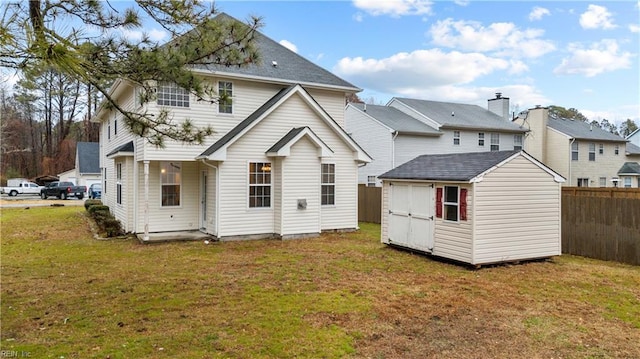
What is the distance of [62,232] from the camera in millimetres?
14211

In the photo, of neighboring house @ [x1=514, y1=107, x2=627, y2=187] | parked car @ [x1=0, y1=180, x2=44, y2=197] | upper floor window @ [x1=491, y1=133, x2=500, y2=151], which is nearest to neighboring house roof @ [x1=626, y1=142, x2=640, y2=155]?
neighboring house @ [x1=514, y1=107, x2=627, y2=187]

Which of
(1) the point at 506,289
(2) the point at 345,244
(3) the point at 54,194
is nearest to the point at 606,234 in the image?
(1) the point at 506,289

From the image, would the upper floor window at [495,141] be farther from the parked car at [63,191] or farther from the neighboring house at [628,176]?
the parked car at [63,191]

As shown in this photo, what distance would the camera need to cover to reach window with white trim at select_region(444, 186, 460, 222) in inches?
371

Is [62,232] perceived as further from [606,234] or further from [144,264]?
[606,234]

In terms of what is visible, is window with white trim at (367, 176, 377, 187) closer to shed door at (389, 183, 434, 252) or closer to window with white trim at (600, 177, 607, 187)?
shed door at (389, 183, 434, 252)

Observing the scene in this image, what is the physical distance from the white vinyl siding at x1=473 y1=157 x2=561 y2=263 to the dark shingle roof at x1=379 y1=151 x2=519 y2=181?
0.28 m

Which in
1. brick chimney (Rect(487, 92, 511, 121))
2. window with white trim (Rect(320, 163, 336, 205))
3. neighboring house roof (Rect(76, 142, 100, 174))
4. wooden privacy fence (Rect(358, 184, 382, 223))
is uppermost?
brick chimney (Rect(487, 92, 511, 121))

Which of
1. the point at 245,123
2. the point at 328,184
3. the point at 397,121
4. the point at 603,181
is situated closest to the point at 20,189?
the point at 245,123

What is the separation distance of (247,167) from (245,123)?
1.63 meters

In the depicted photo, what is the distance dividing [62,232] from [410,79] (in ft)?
86.2

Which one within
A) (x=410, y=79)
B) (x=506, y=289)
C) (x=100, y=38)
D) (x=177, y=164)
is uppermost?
(x=410, y=79)

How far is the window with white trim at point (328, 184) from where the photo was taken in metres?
14.6

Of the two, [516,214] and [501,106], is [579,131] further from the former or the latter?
[516,214]
